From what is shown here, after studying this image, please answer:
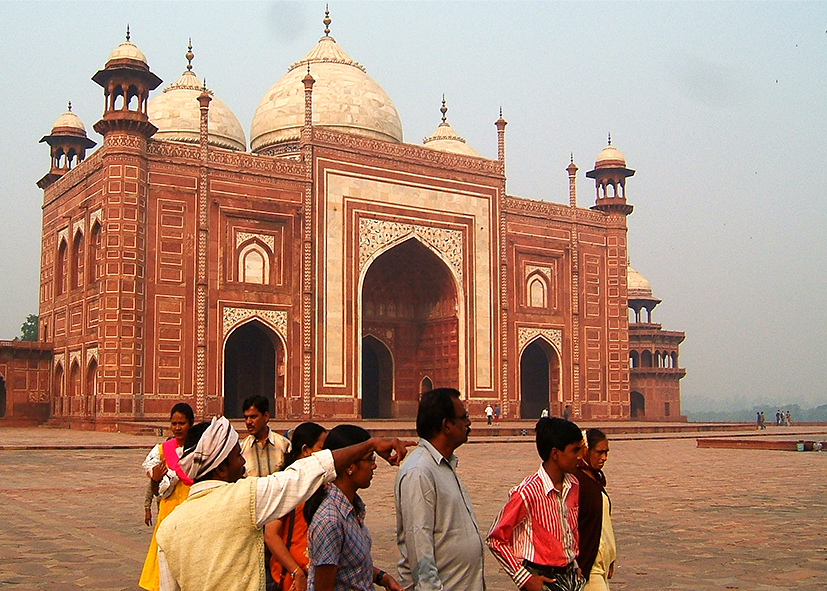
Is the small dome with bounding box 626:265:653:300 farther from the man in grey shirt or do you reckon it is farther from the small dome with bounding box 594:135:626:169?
the man in grey shirt

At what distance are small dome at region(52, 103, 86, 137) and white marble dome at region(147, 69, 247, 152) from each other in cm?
179

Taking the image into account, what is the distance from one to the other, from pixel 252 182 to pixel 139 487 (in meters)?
13.8

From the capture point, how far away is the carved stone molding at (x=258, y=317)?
71.5 ft

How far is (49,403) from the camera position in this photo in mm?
23328

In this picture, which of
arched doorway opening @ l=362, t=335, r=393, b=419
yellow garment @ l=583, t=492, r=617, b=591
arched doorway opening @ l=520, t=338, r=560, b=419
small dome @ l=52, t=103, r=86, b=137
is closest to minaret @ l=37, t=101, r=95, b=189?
small dome @ l=52, t=103, r=86, b=137

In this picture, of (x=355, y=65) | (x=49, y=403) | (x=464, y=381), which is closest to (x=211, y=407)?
(x=49, y=403)

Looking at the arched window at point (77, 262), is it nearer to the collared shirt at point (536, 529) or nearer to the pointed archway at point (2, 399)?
the pointed archway at point (2, 399)

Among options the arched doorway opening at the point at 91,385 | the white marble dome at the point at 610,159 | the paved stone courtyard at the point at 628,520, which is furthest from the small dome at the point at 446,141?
the paved stone courtyard at the point at 628,520

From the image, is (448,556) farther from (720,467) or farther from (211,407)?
(211,407)

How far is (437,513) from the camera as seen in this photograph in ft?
9.25

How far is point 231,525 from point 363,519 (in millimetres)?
541

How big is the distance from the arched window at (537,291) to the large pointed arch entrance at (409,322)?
2461 millimetres

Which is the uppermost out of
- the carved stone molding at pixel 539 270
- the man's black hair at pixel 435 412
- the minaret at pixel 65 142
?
the minaret at pixel 65 142

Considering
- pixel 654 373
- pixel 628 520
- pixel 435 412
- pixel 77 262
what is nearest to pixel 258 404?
pixel 435 412
